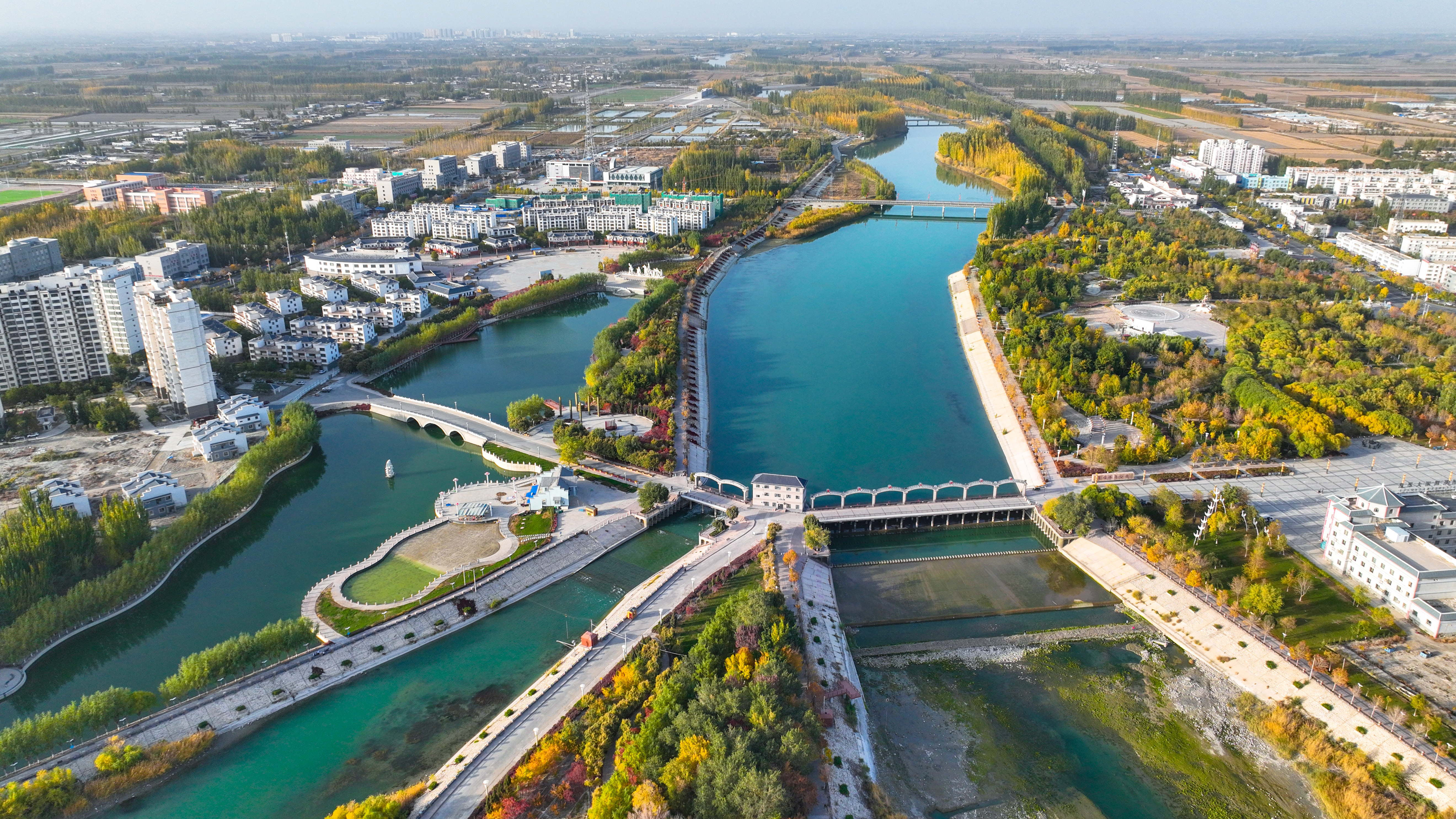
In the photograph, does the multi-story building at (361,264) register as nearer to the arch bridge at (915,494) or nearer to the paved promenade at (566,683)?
the arch bridge at (915,494)

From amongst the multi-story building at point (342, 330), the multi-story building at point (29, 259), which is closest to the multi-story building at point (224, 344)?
the multi-story building at point (342, 330)

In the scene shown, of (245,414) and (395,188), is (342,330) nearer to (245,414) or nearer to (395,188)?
(245,414)

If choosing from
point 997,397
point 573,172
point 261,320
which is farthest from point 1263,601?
point 573,172

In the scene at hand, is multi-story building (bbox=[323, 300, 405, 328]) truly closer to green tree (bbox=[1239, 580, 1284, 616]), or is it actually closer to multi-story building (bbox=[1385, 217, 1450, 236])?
green tree (bbox=[1239, 580, 1284, 616])

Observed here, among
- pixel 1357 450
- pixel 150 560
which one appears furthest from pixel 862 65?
pixel 150 560

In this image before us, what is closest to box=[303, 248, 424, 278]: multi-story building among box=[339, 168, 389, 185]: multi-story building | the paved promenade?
box=[339, 168, 389, 185]: multi-story building

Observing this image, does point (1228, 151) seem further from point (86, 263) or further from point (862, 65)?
point (862, 65)
